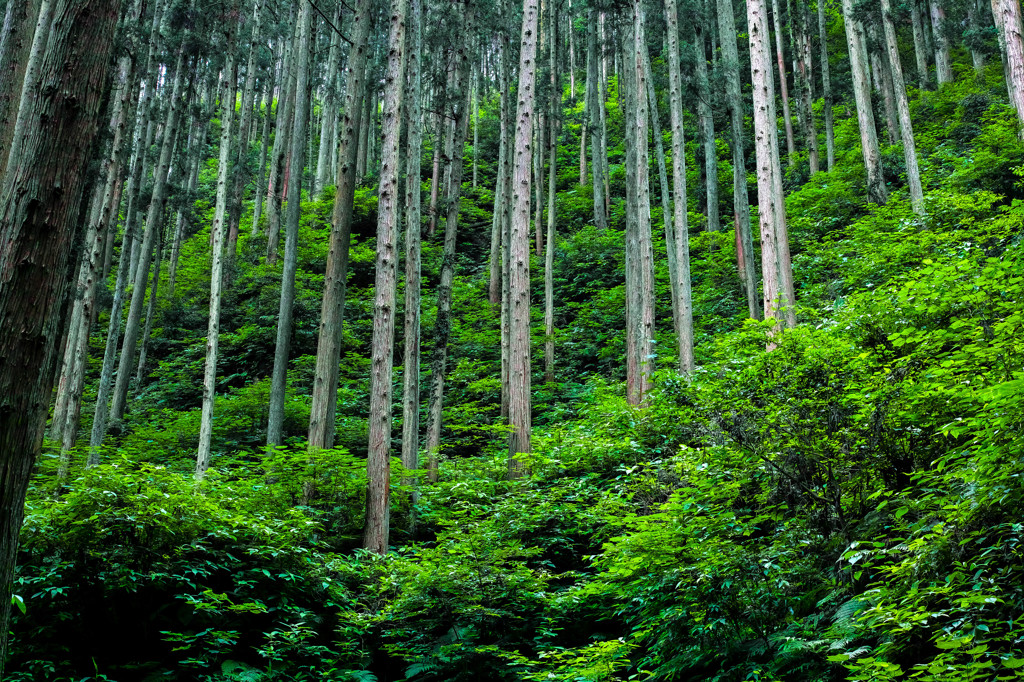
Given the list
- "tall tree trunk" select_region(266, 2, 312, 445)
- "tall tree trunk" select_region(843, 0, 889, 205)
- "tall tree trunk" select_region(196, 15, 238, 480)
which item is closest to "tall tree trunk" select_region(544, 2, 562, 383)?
"tall tree trunk" select_region(266, 2, 312, 445)

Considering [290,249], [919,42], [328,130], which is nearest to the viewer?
[290,249]

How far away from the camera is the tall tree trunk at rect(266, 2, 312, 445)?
40.9ft

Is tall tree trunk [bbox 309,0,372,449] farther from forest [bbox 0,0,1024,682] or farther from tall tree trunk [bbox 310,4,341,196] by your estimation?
tall tree trunk [bbox 310,4,341,196]

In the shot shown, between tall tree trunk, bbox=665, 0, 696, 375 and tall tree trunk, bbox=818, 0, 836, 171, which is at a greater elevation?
tall tree trunk, bbox=818, 0, 836, 171

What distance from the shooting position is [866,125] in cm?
2020

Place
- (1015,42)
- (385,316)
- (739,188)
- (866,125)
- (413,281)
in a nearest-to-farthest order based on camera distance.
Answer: (385,316) → (413,281) → (1015,42) → (739,188) → (866,125)

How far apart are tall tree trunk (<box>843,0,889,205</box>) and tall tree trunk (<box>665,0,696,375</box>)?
269 inches

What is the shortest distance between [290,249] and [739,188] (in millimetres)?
12491

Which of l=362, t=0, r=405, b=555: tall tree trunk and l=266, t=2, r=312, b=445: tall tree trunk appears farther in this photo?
l=266, t=2, r=312, b=445: tall tree trunk

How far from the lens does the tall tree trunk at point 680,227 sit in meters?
14.2

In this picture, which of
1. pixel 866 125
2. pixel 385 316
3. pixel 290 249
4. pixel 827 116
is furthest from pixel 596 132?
pixel 385 316

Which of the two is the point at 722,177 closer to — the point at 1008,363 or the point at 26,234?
the point at 1008,363

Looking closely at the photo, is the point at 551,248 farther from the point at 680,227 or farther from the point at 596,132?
the point at 596,132

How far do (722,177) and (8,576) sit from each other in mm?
28691
